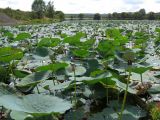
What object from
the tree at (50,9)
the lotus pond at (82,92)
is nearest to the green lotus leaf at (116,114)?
the lotus pond at (82,92)

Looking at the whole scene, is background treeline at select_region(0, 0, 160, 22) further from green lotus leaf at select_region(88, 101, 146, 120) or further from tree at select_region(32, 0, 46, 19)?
green lotus leaf at select_region(88, 101, 146, 120)

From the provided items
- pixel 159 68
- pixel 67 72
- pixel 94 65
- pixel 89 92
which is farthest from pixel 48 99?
pixel 159 68

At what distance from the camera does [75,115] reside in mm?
1712

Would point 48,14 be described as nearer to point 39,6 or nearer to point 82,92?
point 39,6

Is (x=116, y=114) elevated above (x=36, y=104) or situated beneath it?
situated beneath

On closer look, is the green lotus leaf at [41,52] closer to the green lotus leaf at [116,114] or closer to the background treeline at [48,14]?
the green lotus leaf at [116,114]

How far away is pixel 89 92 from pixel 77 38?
1.55 m

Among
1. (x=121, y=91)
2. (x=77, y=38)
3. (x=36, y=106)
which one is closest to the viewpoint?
(x=36, y=106)

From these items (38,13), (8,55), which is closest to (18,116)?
(8,55)

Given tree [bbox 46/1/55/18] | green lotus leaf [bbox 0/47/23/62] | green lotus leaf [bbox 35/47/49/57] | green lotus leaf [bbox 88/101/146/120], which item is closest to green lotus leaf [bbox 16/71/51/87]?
green lotus leaf [bbox 0/47/23/62]

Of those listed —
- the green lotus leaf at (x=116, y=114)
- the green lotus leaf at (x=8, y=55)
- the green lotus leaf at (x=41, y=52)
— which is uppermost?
the green lotus leaf at (x=8, y=55)

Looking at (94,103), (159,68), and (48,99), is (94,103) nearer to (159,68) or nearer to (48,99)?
(48,99)

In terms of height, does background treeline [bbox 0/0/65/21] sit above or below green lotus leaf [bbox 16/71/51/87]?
below

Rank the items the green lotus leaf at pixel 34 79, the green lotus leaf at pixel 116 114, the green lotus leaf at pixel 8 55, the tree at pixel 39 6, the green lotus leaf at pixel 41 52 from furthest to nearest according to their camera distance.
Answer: the tree at pixel 39 6 < the green lotus leaf at pixel 41 52 < the green lotus leaf at pixel 8 55 < the green lotus leaf at pixel 34 79 < the green lotus leaf at pixel 116 114
